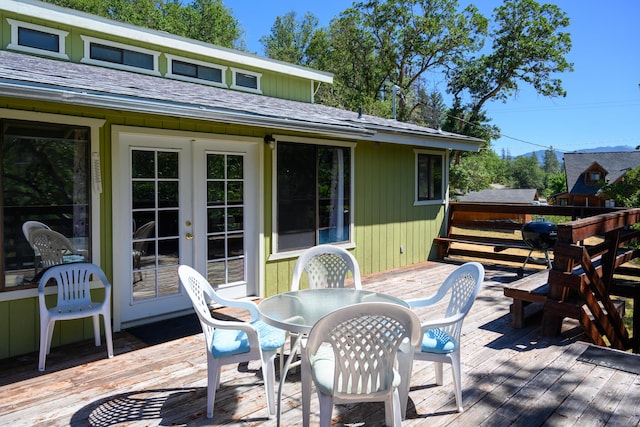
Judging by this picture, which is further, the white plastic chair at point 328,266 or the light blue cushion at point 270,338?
the white plastic chair at point 328,266

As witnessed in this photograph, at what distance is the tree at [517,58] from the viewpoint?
61.2 ft

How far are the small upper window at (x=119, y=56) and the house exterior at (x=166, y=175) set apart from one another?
18 mm

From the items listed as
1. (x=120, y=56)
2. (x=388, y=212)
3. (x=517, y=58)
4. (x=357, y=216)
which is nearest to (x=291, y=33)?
(x=517, y=58)

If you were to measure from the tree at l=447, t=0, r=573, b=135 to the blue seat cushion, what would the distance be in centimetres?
1992

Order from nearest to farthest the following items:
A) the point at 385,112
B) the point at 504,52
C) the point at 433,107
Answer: the point at 504,52 → the point at 385,112 → the point at 433,107

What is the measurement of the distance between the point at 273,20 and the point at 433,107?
1212cm

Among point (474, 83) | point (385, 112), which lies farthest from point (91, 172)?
point (474, 83)

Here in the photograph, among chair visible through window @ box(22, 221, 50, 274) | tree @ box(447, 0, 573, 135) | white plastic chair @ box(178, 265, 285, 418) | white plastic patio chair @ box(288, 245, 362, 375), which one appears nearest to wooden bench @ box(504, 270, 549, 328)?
white plastic patio chair @ box(288, 245, 362, 375)

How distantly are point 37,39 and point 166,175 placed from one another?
12.5ft

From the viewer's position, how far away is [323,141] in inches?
233

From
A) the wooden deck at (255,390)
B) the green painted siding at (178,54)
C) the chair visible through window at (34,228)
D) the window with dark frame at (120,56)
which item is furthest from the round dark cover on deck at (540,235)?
the window with dark frame at (120,56)

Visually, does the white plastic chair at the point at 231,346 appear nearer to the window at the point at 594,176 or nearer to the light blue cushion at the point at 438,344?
the light blue cushion at the point at 438,344

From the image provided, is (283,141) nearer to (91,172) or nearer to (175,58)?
(91,172)

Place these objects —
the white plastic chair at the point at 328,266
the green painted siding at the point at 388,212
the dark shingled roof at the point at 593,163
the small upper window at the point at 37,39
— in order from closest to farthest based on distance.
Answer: the white plastic chair at the point at 328,266 → the small upper window at the point at 37,39 → the green painted siding at the point at 388,212 → the dark shingled roof at the point at 593,163
